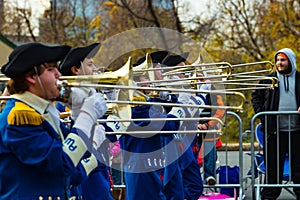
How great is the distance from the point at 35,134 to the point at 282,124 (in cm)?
482

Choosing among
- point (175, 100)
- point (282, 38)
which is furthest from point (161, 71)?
point (282, 38)

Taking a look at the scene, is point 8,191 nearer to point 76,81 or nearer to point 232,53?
point 76,81

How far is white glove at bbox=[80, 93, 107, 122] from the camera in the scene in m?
3.87

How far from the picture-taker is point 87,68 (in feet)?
16.7

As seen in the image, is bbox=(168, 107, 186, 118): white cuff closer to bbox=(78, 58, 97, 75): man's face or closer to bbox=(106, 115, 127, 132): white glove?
bbox=(106, 115, 127, 132): white glove

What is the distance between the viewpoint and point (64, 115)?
4.76 meters

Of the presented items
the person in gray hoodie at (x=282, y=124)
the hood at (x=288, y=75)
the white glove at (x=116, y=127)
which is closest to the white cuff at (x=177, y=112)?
the white glove at (x=116, y=127)

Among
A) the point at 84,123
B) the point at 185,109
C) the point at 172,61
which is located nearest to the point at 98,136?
the point at 84,123

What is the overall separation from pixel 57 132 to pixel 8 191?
0.41 metres

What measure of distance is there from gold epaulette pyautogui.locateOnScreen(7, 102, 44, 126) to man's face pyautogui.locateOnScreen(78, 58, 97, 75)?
130cm

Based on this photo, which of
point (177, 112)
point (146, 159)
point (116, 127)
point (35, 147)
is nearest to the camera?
point (35, 147)

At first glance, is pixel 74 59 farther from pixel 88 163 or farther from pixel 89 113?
pixel 89 113

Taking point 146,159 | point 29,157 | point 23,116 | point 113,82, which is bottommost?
point 146,159

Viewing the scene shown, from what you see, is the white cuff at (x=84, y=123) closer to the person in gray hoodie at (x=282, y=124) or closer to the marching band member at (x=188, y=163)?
the marching band member at (x=188, y=163)
